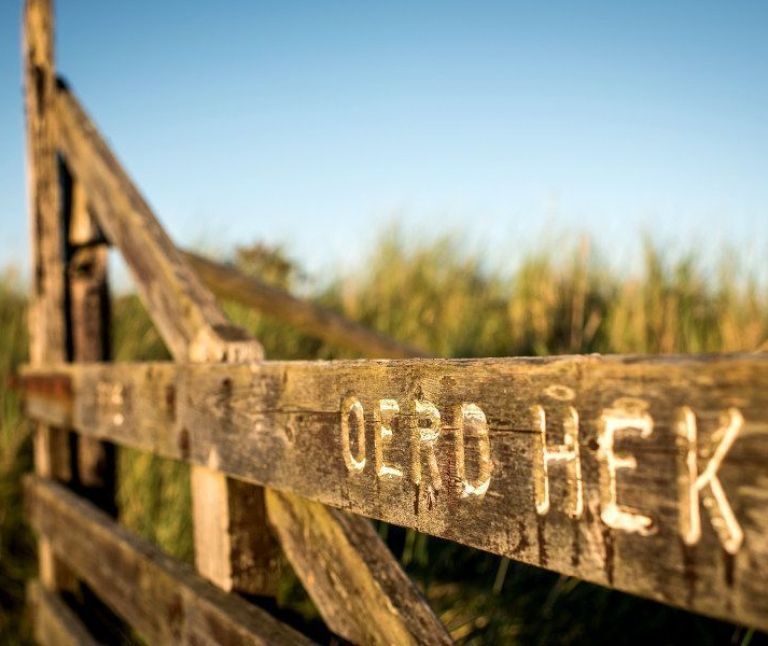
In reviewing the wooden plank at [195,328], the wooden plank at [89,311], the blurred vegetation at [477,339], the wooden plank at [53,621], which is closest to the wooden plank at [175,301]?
the wooden plank at [195,328]

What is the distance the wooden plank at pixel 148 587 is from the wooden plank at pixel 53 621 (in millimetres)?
238

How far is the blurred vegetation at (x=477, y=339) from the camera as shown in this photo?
8.20ft

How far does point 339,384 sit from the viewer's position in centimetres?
109

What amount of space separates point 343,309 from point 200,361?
354 cm

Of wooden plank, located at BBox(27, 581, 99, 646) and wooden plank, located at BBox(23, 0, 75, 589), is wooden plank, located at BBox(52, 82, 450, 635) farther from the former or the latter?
wooden plank, located at BBox(27, 581, 99, 646)

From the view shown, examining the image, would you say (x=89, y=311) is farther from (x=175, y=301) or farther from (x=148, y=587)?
(x=148, y=587)

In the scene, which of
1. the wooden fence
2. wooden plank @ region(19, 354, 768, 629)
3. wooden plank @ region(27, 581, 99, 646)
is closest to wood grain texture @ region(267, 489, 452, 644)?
the wooden fence

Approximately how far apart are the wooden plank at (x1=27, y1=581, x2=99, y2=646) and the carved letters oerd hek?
1.96 metres

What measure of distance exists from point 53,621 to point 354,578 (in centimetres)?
197

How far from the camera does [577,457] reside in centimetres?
75

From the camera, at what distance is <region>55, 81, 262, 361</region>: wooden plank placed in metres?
1.64

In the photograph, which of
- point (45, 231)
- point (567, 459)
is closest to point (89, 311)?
point (45, 231)

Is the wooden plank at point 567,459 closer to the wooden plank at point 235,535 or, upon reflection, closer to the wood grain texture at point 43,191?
the wooden plank at point 235,535

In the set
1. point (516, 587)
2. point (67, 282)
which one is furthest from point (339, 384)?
point (67, 282)
